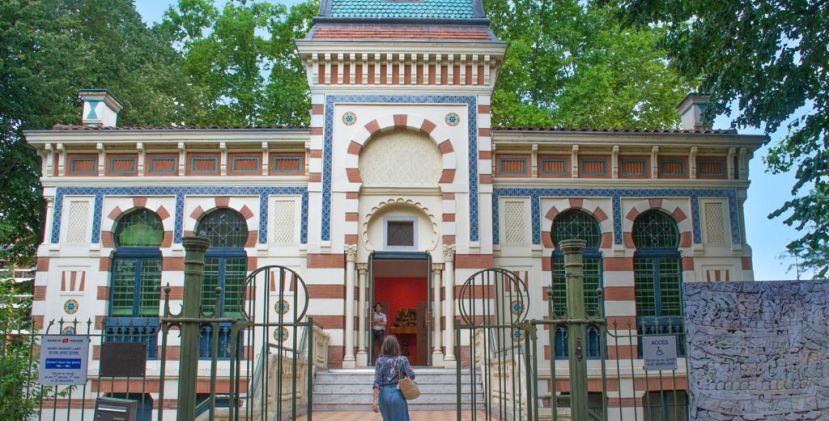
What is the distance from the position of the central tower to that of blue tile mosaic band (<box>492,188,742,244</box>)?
2.91ft

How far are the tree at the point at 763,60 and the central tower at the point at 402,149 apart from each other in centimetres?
462

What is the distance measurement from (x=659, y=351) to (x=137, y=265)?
42.1 feet

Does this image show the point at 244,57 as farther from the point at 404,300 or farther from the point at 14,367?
the point at 14,367

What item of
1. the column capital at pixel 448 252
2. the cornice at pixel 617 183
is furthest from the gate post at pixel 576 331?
the cornice at pixel 617 183

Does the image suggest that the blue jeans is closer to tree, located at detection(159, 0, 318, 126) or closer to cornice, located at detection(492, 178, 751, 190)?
cornice, located at detection(492, 178, 751, 190)

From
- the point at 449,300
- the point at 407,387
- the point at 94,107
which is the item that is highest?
the point at 94,107

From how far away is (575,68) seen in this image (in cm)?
3128

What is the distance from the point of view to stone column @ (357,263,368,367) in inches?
685

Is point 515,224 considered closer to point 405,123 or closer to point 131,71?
point 405,123

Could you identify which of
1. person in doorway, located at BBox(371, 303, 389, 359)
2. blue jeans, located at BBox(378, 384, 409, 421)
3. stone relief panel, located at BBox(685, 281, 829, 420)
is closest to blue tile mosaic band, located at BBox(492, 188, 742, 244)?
person in doorway, located at BBox(371, 303, 389, 359)

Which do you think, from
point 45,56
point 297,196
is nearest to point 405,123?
point 297,196

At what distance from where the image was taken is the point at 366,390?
1534 cm

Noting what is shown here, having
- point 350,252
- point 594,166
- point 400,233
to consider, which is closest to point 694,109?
point 594,166

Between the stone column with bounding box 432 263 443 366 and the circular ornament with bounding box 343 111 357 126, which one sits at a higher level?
the circular ornament with bounding box 343 111 357 126
